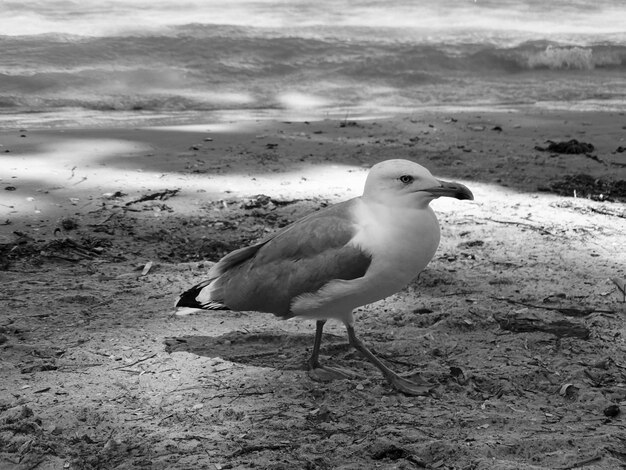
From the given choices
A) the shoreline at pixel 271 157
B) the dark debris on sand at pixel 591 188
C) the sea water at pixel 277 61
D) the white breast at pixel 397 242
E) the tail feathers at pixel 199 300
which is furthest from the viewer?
the sea water at pixel 277 61

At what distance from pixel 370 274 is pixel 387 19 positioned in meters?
13.0

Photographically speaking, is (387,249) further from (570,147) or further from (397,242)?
(570,147)

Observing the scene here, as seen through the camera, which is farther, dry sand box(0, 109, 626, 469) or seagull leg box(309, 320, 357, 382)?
seagull leg box(309, 320, 357, 382)

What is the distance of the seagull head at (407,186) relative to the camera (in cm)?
349

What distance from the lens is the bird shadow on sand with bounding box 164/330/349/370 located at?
3799mm

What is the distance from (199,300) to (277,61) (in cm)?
886

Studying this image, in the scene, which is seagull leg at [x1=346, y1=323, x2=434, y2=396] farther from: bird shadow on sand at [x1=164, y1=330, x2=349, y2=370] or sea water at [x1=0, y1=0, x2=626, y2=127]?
sea water at [x1=0, y1=0, x2=626, y2=127]

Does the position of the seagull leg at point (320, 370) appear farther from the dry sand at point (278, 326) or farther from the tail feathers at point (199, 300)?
the tail feathers at point (199, 300)

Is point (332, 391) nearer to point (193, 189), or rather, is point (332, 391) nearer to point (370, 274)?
point (370, 274)

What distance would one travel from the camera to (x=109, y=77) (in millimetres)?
11062

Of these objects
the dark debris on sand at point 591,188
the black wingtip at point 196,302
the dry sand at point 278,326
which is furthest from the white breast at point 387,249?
the dark debris on sand at point 591,188

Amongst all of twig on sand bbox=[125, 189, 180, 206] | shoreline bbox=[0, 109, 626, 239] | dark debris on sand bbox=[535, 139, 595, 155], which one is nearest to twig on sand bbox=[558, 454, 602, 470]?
shoreline bbox=[0, 109, 626, 239]

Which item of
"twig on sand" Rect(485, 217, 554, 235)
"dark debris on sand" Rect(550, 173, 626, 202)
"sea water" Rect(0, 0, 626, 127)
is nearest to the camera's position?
"twig on sand" Rect(485, 217, 554, 235)

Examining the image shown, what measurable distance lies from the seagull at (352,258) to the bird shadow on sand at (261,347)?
14 cm
